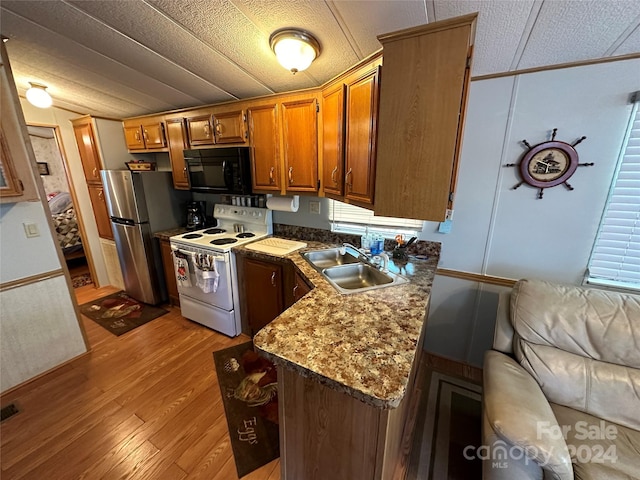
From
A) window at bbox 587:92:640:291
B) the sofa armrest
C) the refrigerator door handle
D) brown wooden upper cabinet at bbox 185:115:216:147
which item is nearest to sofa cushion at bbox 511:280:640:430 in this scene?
the sofa armrest

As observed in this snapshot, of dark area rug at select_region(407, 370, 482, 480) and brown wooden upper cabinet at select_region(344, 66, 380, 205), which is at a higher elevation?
brown wooden upper cabinet at select_region(344, 66, 380, 205)

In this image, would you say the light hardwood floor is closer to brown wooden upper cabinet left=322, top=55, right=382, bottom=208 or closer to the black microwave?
the black microwave

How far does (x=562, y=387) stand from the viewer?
1.27 m

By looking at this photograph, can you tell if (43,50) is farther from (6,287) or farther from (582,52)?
(582,52)

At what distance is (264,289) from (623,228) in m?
2.52

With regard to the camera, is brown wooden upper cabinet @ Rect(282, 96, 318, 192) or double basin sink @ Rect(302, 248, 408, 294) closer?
double basin sink @ Rect(302, 248, 408, 294)

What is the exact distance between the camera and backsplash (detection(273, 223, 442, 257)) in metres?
2.03

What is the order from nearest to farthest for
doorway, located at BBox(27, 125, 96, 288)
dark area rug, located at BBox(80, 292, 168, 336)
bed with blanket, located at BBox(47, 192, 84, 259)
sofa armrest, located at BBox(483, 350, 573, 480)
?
1. sofa armrest, located at BBox(483, 350, 573, 480)
2. dark area rug, located at BBox(80, 292, 168, 336)
3. doorway, located at BBox(27, 125, 96, 288)
4. bed with blanket, located at BBox(47, 192, 84, 259)

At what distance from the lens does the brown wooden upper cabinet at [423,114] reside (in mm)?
1073

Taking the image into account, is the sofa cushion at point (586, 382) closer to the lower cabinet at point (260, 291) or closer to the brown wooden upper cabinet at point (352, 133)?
the brown wooden upper cabinet at point (352, 133)

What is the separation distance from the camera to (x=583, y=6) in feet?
3.24

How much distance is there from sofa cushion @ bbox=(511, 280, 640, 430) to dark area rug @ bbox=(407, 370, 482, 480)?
57 cm

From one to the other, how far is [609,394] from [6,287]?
3761mm

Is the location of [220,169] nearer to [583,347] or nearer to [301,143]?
[301,143]
